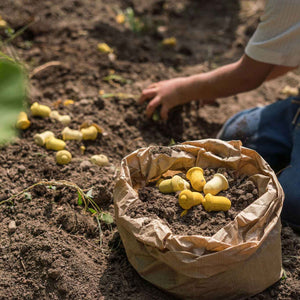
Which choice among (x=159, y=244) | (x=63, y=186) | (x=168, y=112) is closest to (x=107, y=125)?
(x=168, y=112)

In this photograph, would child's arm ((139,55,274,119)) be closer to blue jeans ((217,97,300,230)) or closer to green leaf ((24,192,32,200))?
blue jeans ((217,97,300,230))

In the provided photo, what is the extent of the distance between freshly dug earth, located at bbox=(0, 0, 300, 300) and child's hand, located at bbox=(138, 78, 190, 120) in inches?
6.4

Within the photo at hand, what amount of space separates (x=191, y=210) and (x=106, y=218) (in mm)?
491

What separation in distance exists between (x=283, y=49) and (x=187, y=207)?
103 centimetres

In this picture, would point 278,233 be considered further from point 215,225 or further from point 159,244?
point 159,244

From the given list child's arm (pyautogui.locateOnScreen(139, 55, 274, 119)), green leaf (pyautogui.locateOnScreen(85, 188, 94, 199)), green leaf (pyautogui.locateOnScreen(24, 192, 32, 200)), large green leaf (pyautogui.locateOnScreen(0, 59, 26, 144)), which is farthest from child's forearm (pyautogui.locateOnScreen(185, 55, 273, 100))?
large green leaf (pyautogui.locateOnScreen(0, 59, 26, 144))

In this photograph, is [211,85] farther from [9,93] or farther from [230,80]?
[9,93]

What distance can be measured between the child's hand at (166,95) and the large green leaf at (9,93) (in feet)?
5.91

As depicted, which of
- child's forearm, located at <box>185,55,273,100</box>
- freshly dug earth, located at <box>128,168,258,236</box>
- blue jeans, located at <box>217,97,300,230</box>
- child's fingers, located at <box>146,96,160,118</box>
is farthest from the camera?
child's fingers, located at <box>146,96,160,118</box>

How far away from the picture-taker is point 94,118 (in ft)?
8.64

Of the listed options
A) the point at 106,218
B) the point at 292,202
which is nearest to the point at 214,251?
the point at 106,218

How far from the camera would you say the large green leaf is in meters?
0.79

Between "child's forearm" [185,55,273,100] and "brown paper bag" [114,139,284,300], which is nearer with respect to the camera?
"brown paper bag" [114,139,284,300]

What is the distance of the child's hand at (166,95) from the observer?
8.37 ft
